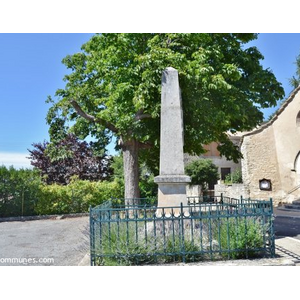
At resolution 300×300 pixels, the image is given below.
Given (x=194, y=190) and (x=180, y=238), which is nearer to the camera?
(x=180, y=238)

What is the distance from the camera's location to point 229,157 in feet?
36.2

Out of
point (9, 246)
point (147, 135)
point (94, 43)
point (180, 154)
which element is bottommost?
point (9, 246)

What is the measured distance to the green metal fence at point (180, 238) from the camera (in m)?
4.66

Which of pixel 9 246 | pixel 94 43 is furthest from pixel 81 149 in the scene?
pixel 9 246

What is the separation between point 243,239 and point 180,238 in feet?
3.24

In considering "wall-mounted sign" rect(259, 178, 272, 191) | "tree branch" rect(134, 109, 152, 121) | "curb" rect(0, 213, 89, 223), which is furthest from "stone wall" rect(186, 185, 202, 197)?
"tree branch" rect(134, 109, 152, 121)

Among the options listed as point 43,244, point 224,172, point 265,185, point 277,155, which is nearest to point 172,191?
point 43,244

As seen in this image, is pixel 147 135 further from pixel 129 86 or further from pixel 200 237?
pixel 200 237

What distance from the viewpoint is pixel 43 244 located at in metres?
7.19

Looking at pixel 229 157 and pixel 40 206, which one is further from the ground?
pixel 229 157

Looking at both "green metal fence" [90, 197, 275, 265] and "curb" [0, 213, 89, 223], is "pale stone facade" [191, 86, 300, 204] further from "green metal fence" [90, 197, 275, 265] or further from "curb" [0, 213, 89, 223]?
"green metal fence" [90, 197, 275, 265]

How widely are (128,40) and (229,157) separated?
5.50m

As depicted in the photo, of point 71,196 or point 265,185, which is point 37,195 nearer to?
point 71,196

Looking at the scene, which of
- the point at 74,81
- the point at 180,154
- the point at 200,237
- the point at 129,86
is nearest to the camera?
the point at 200,237
